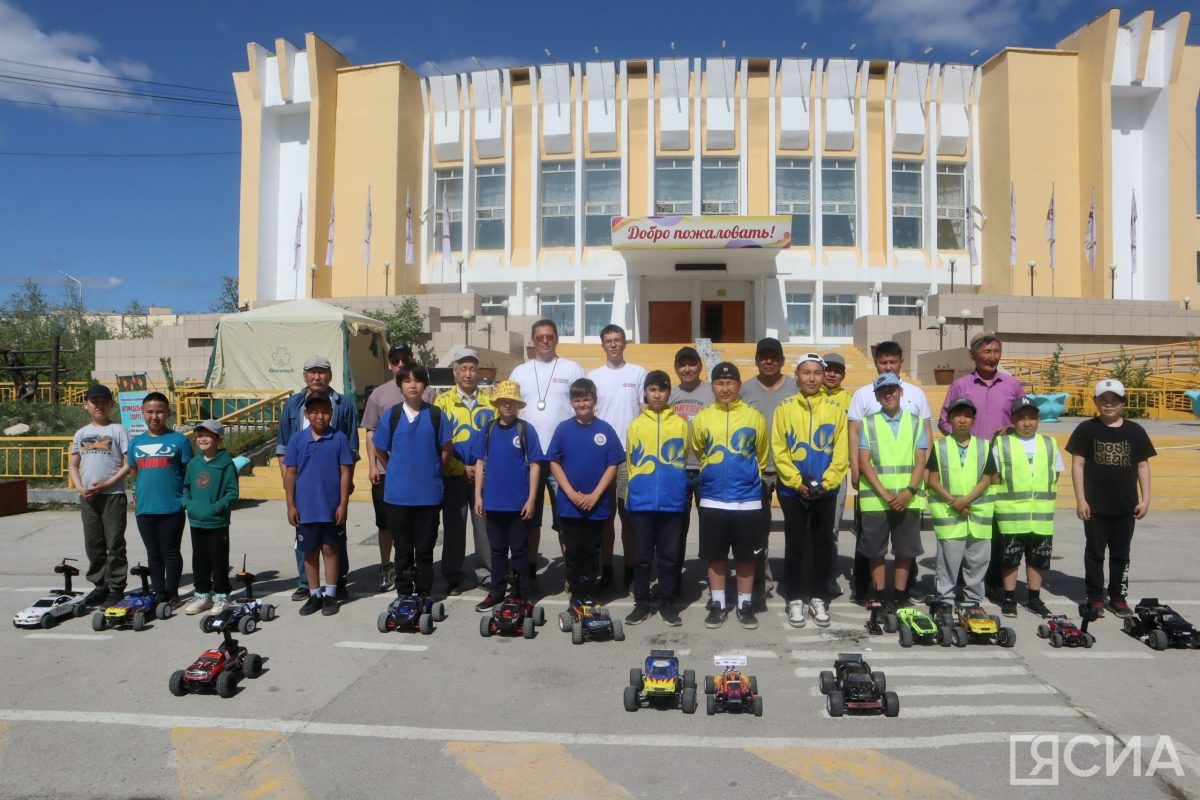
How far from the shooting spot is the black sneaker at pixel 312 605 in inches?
228

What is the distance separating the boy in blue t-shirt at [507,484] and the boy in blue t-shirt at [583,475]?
21cm

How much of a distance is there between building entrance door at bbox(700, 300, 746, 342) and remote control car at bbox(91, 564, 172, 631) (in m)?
25.4

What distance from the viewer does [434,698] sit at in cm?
422

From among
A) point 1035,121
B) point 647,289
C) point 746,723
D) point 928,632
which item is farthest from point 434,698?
point 1035,121

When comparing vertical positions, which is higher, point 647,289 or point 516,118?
point 516,118

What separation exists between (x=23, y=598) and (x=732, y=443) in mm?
6081

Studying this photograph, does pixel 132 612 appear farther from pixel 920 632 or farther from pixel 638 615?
pixel 920 632

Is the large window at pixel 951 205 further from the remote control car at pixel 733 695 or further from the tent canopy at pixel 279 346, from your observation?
the remote control car at pixel 733 695

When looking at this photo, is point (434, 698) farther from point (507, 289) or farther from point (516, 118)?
point (516, 118)

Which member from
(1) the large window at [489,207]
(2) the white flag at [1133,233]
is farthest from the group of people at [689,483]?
(2) the white flag at [1133,233]

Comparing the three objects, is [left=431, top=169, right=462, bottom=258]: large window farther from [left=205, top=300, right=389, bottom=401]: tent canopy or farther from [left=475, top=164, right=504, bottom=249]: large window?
[left=205, top=300, right=389, bottom=401]: tent canopy

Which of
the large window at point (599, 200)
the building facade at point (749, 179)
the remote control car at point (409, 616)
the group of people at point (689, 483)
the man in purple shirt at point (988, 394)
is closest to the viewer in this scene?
the remote control car at point (409, 616)

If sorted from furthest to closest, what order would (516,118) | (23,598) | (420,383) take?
(516,118), (23,598), (420,383)

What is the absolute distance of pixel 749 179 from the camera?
28.6 metres
